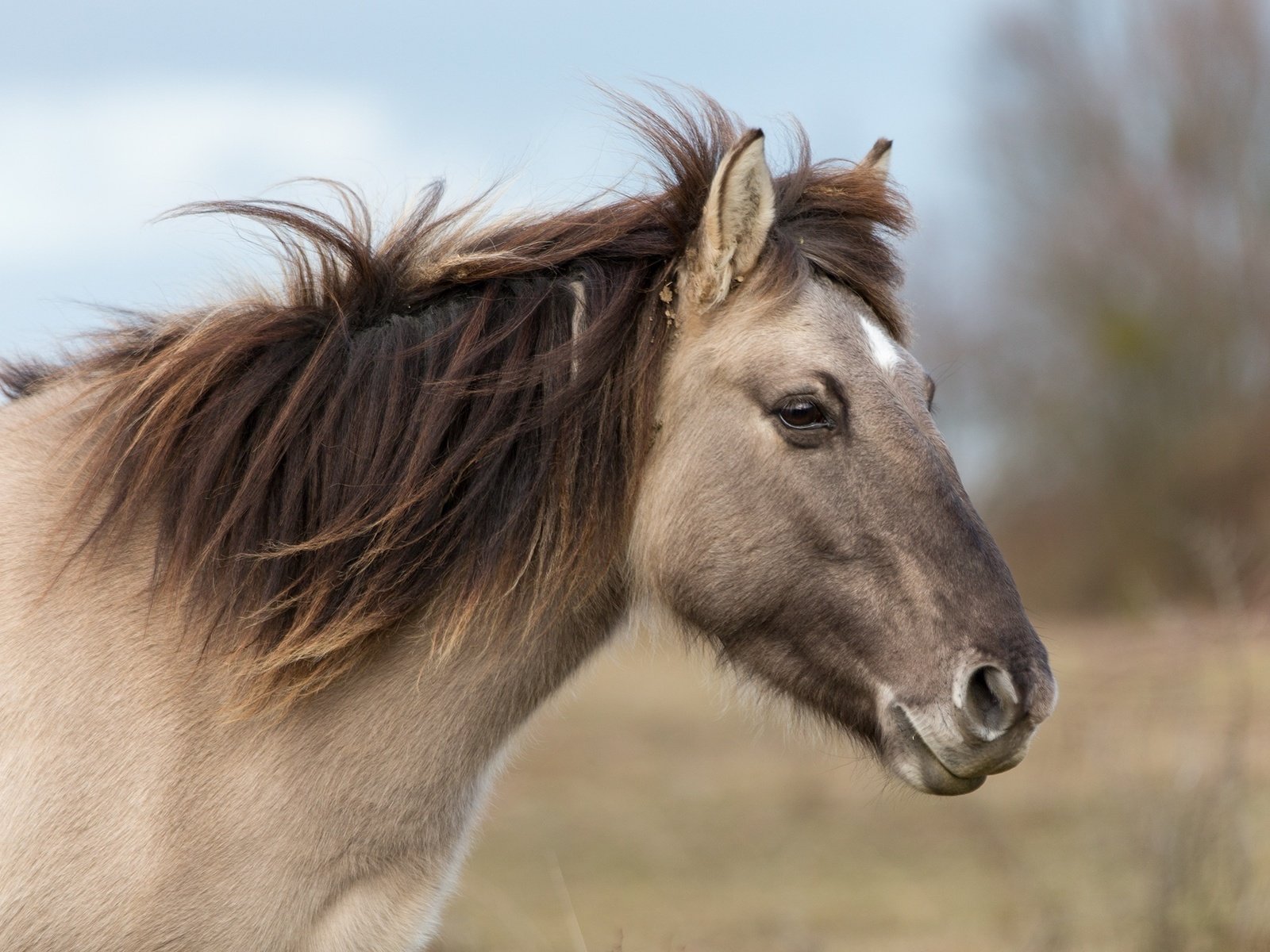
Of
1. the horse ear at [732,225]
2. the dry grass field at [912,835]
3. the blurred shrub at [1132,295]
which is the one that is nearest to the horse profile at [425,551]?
the horse ear at [732,225]

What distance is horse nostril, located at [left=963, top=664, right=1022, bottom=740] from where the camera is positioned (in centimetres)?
305

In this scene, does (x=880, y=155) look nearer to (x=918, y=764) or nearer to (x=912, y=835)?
(x=918, y=764)

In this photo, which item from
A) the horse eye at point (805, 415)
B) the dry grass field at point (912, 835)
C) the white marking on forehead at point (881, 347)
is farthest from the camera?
the dry grass field at point (912, 835)

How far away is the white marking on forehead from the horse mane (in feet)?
0.65

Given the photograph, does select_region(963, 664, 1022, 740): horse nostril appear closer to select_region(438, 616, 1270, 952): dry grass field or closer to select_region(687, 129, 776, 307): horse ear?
select_region(438, 616, 1270, 952): dry grass field

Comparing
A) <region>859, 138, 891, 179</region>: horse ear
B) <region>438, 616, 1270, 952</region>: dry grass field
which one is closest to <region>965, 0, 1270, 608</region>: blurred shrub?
<region>438, 616, 1270, 952</region>: dry grass field

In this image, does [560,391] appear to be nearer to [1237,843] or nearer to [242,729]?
[242,729]

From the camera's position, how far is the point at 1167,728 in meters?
10.8

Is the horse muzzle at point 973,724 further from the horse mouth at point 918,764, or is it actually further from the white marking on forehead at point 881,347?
the white marking on forehead at point 881,347

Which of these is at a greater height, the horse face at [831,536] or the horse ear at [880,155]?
the horse ear at [880,155]

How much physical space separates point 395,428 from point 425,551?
334mm

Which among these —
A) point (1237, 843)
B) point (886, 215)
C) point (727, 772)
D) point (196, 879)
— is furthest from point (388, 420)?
point (727, 772)

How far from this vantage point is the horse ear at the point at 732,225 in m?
3.33

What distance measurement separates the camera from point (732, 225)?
3.42m
